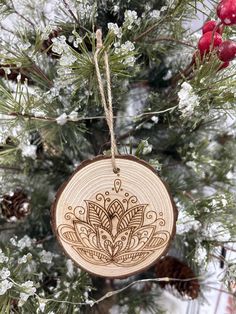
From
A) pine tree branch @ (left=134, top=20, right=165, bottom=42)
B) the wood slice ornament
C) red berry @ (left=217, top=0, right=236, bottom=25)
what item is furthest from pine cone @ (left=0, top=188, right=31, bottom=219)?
red berry @ (left=217, top=0, right=236, bottom=25)

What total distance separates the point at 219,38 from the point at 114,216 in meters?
0.22

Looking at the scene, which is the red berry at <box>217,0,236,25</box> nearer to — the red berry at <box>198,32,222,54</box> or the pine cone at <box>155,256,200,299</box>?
the red berry at <box>198,32,222,54</box>

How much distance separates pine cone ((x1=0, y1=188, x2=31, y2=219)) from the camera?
658 mm

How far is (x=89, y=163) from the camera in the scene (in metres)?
0.45

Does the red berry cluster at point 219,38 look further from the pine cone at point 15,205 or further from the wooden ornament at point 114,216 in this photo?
the pine cone at point 15,205

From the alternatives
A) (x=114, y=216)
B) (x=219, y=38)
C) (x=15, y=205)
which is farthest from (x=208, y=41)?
(x=15, y=205)

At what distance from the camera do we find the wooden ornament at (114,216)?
0.46 meters

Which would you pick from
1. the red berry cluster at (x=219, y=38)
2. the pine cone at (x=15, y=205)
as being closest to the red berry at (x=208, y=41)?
the red berry cluster at (x=219, y=38)

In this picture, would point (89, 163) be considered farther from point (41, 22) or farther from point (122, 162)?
point (41, 22)

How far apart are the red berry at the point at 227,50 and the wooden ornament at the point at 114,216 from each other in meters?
0.14

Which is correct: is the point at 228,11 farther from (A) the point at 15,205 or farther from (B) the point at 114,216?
(A) the point at 15,205

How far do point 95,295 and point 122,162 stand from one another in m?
0.31

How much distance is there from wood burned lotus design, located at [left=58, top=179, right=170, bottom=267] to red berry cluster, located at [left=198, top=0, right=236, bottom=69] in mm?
173

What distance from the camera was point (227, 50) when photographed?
445 mm
